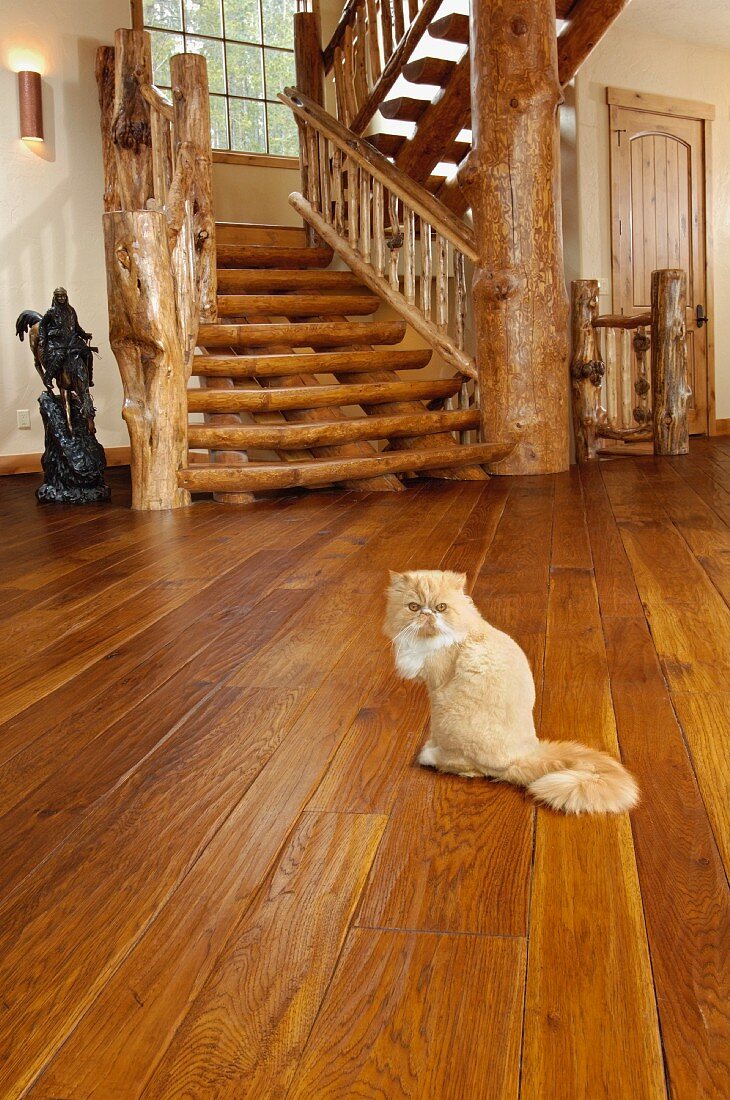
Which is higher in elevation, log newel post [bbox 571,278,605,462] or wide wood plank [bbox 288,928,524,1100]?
log newel post [bbox 571,278,605,462]

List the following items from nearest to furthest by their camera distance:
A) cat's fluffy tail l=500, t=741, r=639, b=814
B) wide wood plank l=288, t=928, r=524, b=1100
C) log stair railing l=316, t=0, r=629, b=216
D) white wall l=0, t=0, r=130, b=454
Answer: wide wood plank l=288, t=928, r=524, b=1100 < cat's fluffy tail l=500, t=741, r=639, b=814 < log stair railing l=316, t=0, r=629, b=216 < white wall l=0, t=0, r=130, b=454

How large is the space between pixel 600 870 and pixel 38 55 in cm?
721

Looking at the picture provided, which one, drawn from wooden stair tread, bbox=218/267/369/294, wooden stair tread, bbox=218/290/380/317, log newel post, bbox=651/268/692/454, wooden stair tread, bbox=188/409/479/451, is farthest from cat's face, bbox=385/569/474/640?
log newel post, bbox=651/268/692/454

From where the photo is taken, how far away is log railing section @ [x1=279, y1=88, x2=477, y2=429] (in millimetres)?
6133

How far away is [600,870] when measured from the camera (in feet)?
4.27

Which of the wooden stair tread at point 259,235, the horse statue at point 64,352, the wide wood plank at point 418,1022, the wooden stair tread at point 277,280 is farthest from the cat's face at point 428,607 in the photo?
the wooden stair tread at point 259,235

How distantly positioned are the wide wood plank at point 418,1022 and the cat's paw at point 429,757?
50 cm

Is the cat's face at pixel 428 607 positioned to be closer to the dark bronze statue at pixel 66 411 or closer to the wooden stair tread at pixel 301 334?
the dark bronze statue at pixel 66 411

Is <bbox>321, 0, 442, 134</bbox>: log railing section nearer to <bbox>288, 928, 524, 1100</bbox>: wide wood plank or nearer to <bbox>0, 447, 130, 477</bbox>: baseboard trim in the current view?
<bbox>0, 447, 130, 477</bbox>: baseboard trim

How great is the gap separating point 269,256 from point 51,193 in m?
1.65

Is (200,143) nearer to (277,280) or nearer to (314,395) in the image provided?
(277,280)

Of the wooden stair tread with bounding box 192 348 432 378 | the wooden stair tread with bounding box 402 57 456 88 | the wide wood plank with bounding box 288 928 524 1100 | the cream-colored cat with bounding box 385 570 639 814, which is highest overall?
the wooden stair tread with bounding box 402 57 456 88

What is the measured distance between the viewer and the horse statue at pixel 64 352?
5.50 m

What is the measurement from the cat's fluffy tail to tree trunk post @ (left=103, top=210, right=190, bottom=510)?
3531 mm
